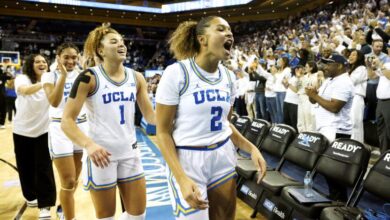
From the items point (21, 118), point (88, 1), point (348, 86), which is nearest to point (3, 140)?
point (21, 118)

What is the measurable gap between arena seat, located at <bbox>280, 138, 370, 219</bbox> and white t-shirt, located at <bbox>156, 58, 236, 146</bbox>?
3.94 ft

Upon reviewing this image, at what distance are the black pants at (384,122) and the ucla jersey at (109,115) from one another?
357 centimetres

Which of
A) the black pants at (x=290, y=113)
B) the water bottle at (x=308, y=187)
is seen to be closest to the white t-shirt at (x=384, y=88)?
the water bottle at (x=308, y=187)

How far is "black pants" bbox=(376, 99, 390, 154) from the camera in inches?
173

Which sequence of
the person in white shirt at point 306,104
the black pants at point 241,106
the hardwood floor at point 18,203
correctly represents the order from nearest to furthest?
1. the hardwood floor at point 18,203
2. the person in white shirt at point 306,104
3. the black pants at point 241,106

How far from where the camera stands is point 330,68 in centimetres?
351

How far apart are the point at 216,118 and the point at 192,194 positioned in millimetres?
424

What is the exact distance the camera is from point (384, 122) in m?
4.48

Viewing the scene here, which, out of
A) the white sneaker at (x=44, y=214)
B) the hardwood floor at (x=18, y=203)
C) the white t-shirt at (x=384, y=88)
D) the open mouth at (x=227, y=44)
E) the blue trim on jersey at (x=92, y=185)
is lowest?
the hardwood floor at (x=18, y=203)

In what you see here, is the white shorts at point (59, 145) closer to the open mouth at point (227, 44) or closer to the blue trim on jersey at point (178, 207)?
the blue trim on jersey at point (178, 207)

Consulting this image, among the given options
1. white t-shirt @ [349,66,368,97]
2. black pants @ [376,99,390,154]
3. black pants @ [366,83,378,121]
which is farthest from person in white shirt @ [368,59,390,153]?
black pants @ [366,83,378,121]

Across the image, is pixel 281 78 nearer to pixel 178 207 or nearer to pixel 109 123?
pixel 109 123

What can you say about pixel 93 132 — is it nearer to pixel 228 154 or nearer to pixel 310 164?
pixel 228 154

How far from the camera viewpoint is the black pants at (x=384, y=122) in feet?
14.4
